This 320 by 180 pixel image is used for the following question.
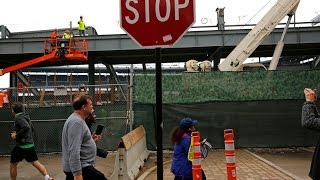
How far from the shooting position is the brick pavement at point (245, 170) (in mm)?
9688

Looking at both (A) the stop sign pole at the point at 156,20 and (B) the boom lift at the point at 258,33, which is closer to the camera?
(A) the stop sign pole at the point at 156,20

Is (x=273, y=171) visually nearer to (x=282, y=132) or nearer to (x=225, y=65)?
(x=282, y=132)

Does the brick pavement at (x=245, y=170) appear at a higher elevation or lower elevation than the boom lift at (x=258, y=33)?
lower

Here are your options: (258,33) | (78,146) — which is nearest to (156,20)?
(78,146)

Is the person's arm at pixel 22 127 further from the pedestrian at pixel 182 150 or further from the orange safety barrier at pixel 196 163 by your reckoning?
the orange safety barrier at pixel 196 163

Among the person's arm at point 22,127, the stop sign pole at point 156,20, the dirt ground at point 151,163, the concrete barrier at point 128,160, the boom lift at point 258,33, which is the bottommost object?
the dirt ground at point 151,163

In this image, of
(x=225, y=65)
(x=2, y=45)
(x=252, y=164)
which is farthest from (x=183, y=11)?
(x=2, y=45)

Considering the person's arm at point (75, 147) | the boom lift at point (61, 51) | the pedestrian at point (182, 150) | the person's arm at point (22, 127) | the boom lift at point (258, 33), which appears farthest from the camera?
the boom lift at point (61, 51)

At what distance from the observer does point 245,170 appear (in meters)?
10.6

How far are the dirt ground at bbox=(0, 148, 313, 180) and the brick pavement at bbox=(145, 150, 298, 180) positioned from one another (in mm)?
304

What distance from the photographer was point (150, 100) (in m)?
15.7

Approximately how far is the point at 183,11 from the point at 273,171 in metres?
7.72

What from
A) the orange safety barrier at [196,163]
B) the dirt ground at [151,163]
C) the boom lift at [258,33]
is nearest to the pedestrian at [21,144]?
the dirt ground at [151,163]

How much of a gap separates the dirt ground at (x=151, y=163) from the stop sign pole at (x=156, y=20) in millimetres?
6940
